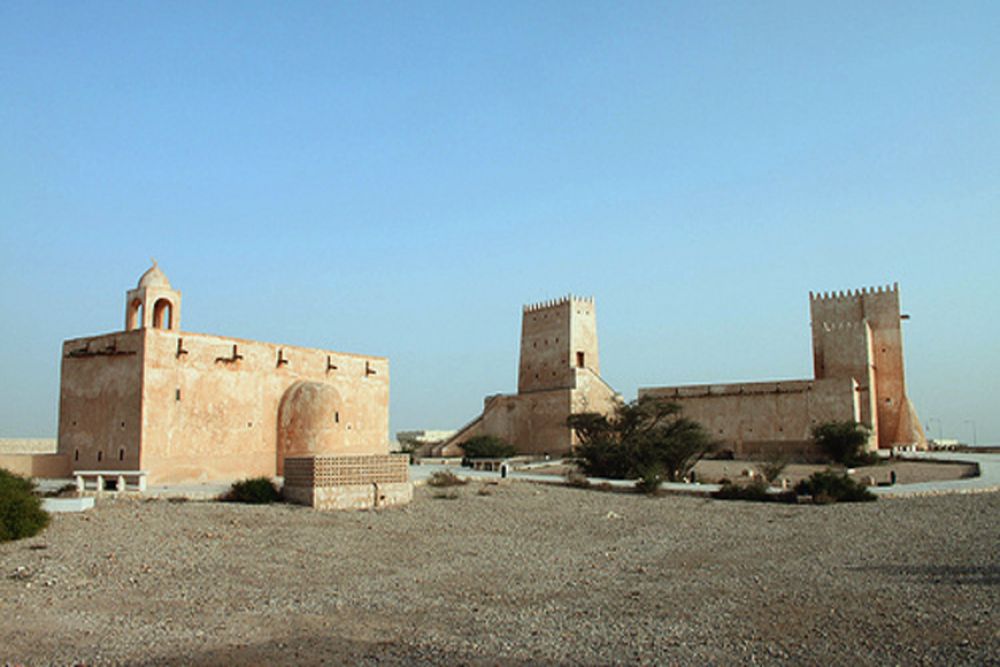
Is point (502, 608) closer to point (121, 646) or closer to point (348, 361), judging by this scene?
point (121, 646)

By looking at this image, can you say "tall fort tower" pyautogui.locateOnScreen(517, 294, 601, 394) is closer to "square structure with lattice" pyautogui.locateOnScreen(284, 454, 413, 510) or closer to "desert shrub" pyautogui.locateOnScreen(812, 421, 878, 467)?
"desert shrub" pyautogui.locateOnScreen(812, 421, 878, 467)

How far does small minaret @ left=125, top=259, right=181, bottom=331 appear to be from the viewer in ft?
63.7

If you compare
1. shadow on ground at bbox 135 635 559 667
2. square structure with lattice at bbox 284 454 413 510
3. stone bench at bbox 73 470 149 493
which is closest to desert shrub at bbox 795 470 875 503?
square structure with lattice at bbox 284 454 413 510

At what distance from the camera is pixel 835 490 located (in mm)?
16922

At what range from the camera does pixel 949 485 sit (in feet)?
61.5

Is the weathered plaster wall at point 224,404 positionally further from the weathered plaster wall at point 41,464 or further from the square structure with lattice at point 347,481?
the square structure with lattice at point 347,481

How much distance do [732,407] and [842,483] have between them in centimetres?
1678

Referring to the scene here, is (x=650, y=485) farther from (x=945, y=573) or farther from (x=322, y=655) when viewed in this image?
(x=322, y=655)

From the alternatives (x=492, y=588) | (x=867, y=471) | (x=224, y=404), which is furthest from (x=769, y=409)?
(x=492, y=588)

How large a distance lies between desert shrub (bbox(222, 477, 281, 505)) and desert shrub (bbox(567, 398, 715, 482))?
10.9 meters

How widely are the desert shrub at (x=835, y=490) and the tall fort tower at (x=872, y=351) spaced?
1699 cm

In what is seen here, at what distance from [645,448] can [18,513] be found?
54.8 feet

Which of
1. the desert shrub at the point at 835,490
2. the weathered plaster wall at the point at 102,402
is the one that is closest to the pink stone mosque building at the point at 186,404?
the weathered plaster wall at the point at 102,402

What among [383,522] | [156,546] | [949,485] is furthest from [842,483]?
[156,546]
